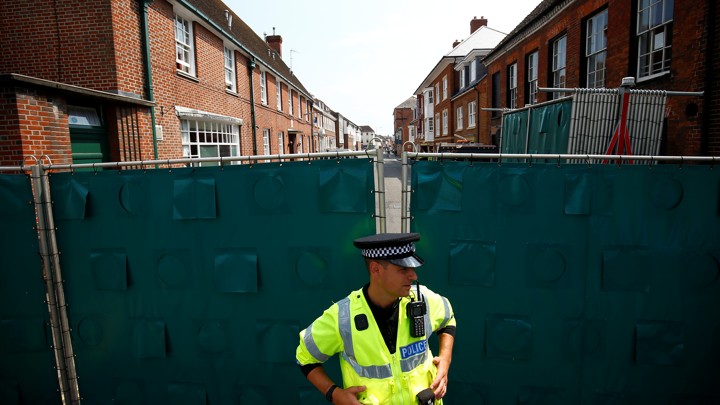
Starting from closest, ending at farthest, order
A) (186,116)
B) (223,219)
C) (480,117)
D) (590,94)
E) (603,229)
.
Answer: (603,229) < (223,219) < (590,94) < (186,116) < (480,117)

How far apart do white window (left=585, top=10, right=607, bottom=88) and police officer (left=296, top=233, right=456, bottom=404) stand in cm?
1178

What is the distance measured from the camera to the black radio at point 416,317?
212 centimetres

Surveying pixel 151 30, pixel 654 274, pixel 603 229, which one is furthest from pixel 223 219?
pixel 151 30

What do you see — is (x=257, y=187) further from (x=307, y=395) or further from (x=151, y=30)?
(x=151, y=30)

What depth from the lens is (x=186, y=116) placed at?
12117 mm

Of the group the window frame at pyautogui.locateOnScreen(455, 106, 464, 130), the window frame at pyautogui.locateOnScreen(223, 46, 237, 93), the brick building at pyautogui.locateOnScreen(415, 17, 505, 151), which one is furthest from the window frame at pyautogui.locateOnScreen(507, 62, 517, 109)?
the window frame at pyautogui.locateOnScreen(223, 46, 237, 93)

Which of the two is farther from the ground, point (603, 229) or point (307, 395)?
point (603, 229)

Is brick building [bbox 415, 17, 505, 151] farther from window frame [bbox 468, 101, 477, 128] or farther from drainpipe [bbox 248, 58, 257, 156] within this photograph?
drainpipe [bbox 248, 58, 257, 156]

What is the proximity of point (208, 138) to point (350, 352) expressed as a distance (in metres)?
13.6

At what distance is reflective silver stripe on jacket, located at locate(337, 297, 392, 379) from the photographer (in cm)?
204

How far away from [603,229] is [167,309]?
3520 millimetres

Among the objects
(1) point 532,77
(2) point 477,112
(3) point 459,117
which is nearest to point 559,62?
(1) point 532,77

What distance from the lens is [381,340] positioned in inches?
80.9

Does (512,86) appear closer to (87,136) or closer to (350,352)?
(87,136)
